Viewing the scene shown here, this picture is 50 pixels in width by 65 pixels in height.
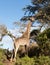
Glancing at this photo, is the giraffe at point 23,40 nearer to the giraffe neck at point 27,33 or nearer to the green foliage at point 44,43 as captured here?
the giraffe neck at point 27,33

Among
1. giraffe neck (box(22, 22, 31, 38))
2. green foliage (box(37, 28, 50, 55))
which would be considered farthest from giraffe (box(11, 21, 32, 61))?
green foliage (box(37, 28, 50, 55))

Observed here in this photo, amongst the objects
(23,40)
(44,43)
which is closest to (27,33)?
(23,40)

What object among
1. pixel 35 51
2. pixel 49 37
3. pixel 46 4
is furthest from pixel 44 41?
pixel 46 4

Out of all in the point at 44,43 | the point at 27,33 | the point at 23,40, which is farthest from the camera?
the point at 27,33

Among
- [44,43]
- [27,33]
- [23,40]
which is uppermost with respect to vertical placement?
[27,33]

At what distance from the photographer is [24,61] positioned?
883 inches

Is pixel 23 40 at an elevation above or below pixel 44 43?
above

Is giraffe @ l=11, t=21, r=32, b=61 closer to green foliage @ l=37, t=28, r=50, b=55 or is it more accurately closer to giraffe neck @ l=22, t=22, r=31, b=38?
giraffe neck @ l=22, t=22, r=31, b=38

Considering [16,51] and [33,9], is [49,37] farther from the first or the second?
[33,9]

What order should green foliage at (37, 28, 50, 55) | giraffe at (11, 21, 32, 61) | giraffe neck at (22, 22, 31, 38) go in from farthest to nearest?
giraffe neck at (22, 22, 31, 38) < giraffe at (11, 21, 32, 61) < green foliage at (37, 28, 50, 55)

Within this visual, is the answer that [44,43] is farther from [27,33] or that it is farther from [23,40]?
[27,33]

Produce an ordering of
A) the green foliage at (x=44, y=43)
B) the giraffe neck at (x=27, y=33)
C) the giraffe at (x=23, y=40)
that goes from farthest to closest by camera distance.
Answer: the giraffe neck at (x=27, y=33) → the giraffe at (x=23, y=40) → the green foliage at (x=44, y=43)

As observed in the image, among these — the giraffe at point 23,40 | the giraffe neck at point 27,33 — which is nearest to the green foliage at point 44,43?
the giraffe at point 23,40

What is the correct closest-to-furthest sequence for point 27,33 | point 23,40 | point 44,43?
1. point 44,43
2. point 23,40
3. point 27,33
